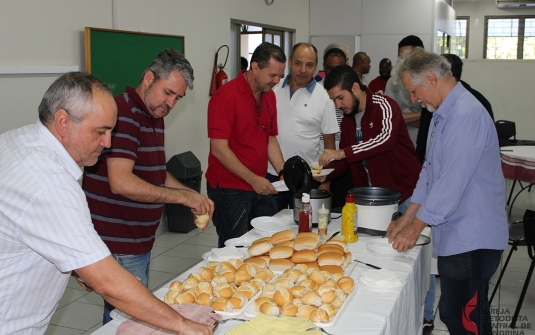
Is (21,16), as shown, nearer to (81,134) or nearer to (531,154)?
(81,134)

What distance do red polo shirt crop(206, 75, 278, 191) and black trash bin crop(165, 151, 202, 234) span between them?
2.46m

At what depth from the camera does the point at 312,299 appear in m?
1.88

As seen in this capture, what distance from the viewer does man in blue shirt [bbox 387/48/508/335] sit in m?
2.31

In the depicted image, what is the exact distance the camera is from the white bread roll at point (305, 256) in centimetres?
231

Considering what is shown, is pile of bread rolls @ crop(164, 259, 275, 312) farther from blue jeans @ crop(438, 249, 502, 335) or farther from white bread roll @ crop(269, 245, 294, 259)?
blue jeans @ crop(438, 249, 502, 335)

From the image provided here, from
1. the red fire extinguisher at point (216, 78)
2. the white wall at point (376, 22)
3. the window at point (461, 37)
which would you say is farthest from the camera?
the window at point (461, 37)

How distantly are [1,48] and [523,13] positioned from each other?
14.6 m

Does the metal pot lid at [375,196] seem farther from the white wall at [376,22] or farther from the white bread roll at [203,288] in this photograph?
the white wall at [376,22]

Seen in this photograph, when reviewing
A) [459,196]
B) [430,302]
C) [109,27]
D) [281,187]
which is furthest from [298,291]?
[109,27]

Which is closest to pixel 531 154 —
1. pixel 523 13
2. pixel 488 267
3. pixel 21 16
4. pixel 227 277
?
pixel 488 267

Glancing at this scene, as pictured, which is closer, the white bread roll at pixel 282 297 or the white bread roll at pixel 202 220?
the white bread roll at pixel 282 297

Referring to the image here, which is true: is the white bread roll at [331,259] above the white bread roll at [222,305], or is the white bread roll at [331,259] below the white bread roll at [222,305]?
above

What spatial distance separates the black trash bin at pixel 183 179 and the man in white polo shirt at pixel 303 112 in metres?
2.08

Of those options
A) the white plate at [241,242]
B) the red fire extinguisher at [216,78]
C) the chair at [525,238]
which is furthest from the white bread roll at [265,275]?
the red fire extinguisher at [216,78]
